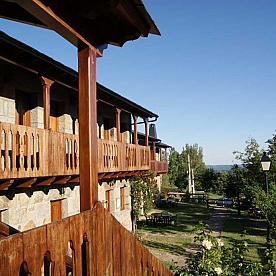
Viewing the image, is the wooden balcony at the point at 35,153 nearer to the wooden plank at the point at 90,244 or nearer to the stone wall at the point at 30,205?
the stone wall at the point at 30,205

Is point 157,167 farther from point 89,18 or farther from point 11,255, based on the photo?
point 11,255

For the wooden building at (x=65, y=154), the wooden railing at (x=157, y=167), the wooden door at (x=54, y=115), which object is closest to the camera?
the wooden building at (x=65, y=154)

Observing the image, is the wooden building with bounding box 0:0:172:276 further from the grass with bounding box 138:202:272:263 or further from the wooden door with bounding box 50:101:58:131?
the grass with bounding box 138:202:272:263

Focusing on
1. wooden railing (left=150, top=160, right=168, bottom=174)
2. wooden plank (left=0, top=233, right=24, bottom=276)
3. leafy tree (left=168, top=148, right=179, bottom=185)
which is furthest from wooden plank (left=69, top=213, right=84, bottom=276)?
leafy tree (left=168, top=148, right=179, bottom=185)

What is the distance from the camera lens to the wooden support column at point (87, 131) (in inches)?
95.3

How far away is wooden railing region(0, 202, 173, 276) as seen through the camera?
141 centimetres

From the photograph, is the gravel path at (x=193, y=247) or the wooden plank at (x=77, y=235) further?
the gravel path at (x=193, y=247)

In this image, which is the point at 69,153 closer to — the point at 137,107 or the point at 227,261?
the point at 227,261

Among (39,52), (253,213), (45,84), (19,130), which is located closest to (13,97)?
(45,84)

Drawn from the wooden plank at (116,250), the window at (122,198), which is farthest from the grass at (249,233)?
the wooden plank at (116,250)

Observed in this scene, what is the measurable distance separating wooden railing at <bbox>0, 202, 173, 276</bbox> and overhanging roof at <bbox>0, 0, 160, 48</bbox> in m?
1.25

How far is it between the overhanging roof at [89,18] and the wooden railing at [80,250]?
1254 millimetres

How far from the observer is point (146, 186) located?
50.4 feet

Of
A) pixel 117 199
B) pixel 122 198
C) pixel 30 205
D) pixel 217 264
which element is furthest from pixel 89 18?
pixel 122 198
